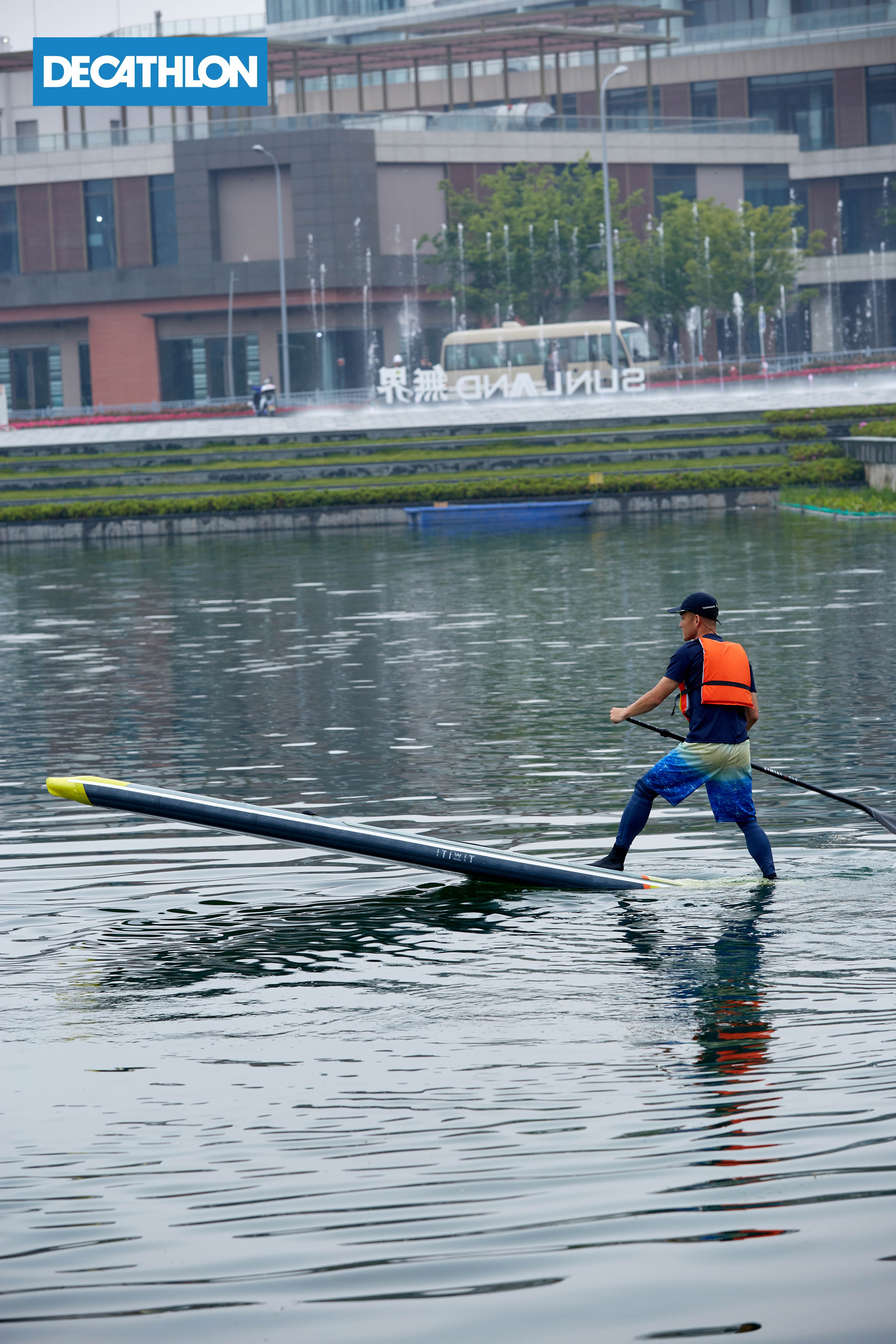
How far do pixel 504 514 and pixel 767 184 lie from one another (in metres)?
59.2

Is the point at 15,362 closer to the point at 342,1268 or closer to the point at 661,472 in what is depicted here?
the point at 661,472

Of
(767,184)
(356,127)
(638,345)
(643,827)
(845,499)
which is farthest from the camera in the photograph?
(767,184)

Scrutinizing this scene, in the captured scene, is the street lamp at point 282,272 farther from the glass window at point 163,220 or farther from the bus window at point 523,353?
the bus window at point 523,353

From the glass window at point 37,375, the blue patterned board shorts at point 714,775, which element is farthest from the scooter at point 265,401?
the blue patterned board shorts at point 714,775

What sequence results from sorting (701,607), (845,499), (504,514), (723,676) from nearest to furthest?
(701,607) < (723,676) < (845,499) < (504,514)

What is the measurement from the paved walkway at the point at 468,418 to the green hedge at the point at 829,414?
628 millimetres

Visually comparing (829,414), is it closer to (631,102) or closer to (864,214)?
(864,214)

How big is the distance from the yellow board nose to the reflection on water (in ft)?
1.93

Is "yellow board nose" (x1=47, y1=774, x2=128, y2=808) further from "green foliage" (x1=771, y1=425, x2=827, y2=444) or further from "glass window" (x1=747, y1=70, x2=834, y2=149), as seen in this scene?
"glass window" (x1=747, y1=70, x2=834, y2=149)

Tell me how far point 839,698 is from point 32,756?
6.76 meters

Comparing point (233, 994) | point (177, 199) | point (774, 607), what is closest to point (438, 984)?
point (233, 994)

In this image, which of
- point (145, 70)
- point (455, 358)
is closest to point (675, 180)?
point (455, 358)

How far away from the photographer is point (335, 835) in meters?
9.25

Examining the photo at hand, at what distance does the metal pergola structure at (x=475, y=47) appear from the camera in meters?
79.8
